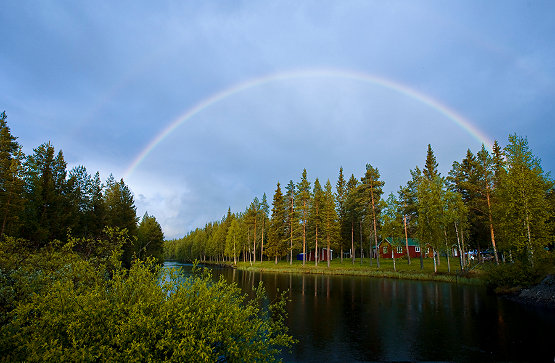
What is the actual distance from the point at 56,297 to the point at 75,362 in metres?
1.63

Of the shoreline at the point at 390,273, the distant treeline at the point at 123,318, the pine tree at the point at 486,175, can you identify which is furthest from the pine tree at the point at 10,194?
the pine tree at the point at 486,175

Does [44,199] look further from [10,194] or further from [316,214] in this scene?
[316,214]

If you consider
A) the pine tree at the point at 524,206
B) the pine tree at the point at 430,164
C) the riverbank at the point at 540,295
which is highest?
the pine tree at the point at 430,164

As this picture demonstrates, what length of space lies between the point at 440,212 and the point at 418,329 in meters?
31.4

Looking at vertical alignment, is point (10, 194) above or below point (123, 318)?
above

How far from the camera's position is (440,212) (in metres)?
43.7

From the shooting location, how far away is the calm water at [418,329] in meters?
12.6

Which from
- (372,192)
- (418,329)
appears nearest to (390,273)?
(372,192)

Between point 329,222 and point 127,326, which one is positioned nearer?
point 127,326

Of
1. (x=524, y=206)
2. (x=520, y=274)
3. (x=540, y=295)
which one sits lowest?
(x=540, y=295)

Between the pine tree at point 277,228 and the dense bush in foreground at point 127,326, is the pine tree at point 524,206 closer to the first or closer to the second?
the dense bush in foreground at point 127,326

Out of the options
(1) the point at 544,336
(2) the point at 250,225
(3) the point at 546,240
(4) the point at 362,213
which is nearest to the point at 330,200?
(4) the point at 362,213

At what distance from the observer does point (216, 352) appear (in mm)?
6371

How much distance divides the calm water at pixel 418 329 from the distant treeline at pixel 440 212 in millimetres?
9863
